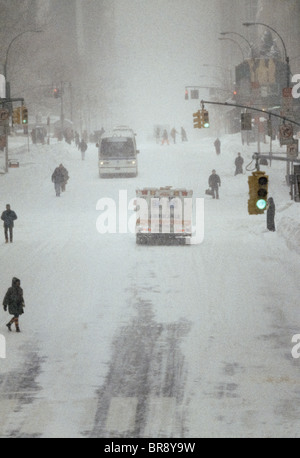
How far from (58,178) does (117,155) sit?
29.9 ft

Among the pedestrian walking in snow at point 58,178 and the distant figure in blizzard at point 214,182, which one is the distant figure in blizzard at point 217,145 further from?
the pedestrian walking in snow at point 58,178

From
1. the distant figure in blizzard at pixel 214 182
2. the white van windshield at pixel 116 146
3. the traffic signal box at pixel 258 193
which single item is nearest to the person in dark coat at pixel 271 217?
the distant figure in blizzard at pixel 214 182

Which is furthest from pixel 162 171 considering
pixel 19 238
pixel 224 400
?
pixel 224 400

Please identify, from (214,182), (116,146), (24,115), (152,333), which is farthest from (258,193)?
(116,146)

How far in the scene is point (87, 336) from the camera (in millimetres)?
21516

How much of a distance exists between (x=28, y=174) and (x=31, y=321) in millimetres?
38423

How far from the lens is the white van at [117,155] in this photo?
58344mm

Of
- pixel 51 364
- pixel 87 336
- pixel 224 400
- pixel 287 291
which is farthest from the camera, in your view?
pixel 287 291

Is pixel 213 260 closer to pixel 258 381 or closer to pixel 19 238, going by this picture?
pixel 19 238

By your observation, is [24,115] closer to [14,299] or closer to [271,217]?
[271,217]

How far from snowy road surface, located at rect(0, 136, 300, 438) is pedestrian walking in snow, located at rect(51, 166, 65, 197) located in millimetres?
7412

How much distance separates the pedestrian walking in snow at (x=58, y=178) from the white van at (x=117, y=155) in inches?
273
